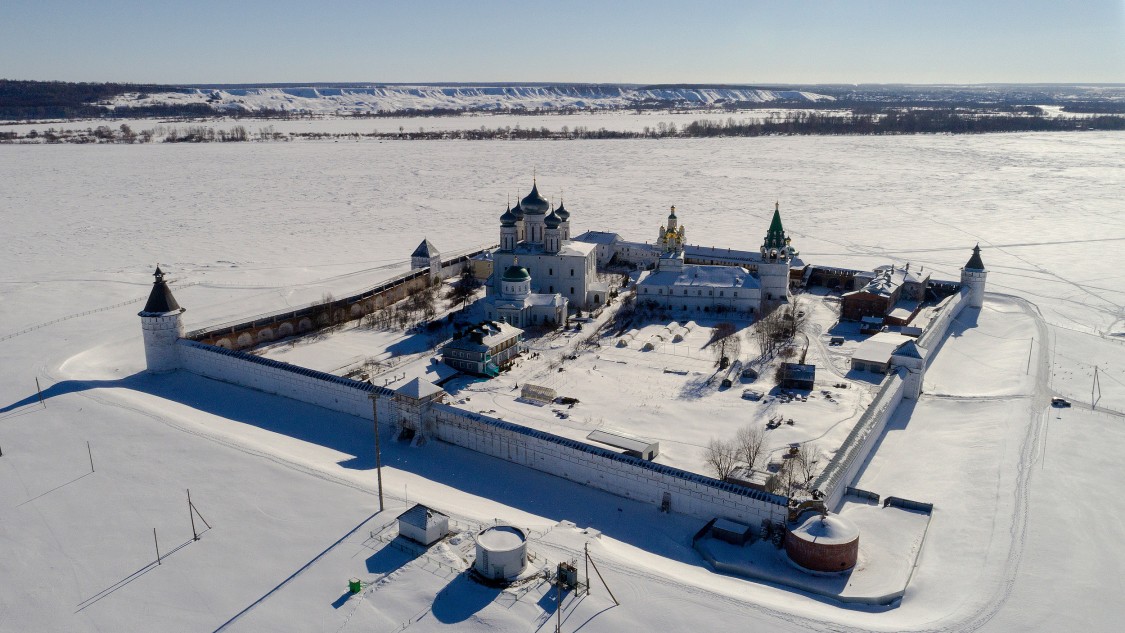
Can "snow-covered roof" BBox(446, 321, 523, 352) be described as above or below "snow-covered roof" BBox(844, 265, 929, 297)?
below

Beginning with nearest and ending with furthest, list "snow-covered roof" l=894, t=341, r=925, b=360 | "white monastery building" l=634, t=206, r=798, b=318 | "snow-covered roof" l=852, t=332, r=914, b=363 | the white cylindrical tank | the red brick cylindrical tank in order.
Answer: the white cylindrical tank → the red brick cylindrical tank → "snow-covered roof" l=894, t=341, r=925, b=360 → "snow-covered roof" l=852, t=332, r=914, b=363 → "white monastery building" l=634, t=206, r=798, b=318

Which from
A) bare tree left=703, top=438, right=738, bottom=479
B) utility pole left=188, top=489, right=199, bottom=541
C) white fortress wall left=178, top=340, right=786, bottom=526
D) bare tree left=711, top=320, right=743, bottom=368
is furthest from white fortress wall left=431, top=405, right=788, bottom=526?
bare tree left=711, top=320, right=743, bottom=368

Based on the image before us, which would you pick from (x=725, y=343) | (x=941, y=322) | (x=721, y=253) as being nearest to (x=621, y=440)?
(x=725, y=343)

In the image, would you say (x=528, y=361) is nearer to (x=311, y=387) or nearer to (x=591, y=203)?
(x=311, y=387)

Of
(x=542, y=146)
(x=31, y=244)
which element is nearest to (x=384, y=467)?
(x=31, y=244)

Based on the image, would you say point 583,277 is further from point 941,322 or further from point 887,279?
point 941,322

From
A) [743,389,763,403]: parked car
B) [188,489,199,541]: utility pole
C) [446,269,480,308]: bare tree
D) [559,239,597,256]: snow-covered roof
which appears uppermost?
[559,239,597,256]: snow-covered roof

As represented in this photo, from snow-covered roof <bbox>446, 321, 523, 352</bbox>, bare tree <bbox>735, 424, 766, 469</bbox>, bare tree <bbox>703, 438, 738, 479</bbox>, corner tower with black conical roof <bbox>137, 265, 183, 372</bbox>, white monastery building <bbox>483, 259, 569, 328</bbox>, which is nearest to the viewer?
bare tree <bbox>703, 438, 738, 479</bbox>

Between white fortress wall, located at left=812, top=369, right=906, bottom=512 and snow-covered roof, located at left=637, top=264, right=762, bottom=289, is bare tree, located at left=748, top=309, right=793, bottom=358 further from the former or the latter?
white fortress wall, located at left=812, top=369, right=906, bottom=512
